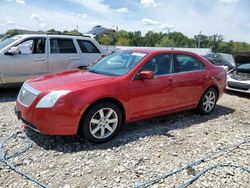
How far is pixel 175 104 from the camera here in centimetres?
517

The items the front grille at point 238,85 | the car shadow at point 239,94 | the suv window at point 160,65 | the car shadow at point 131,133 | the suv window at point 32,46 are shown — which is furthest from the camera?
the car shadow at point 239,94

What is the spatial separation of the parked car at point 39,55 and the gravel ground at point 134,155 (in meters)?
1.73

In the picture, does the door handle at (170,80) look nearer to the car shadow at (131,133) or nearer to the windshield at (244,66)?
the car shadow at (131,133)

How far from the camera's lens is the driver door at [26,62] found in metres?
6.77

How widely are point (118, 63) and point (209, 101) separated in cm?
244

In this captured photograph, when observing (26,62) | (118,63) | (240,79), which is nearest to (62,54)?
(26,62)

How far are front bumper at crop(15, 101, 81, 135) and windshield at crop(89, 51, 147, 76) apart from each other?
3.60 ft

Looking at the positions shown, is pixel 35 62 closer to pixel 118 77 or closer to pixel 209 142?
pixel 118 77

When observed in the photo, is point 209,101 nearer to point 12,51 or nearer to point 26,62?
point 26,62

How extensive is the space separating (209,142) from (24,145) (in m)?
2.94

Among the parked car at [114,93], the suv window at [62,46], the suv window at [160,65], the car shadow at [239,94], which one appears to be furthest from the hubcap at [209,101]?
the suv window at [62,46]

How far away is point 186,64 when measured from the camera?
542 cm

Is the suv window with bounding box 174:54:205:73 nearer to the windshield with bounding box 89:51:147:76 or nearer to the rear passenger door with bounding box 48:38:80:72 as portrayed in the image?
the windshield with bounding box 89:51:147:76

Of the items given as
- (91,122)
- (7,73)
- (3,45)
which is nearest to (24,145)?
(91,122)
